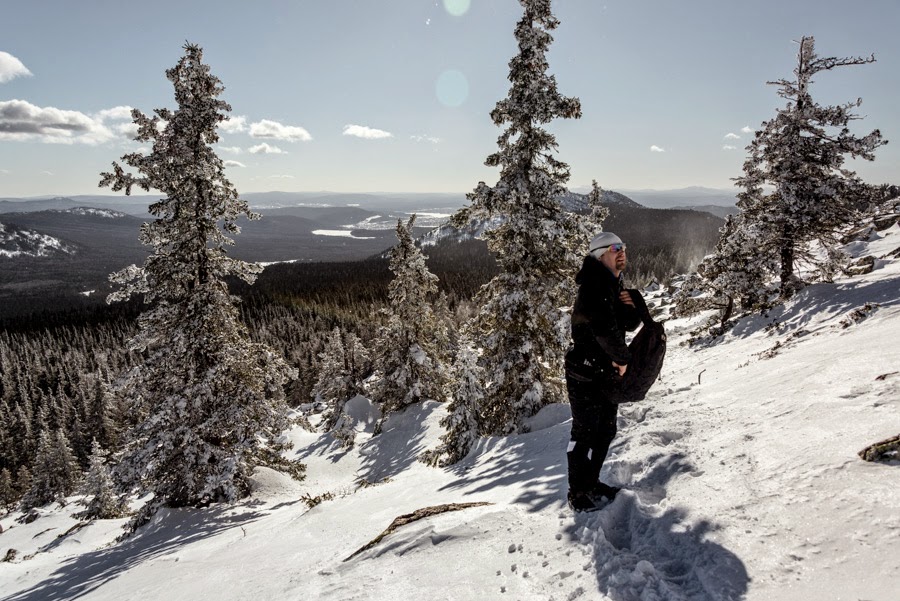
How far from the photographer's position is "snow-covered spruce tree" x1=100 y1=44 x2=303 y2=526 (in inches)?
495

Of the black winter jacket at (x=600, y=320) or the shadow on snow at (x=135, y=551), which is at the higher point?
the black winter jacket at (x=600, y=320)

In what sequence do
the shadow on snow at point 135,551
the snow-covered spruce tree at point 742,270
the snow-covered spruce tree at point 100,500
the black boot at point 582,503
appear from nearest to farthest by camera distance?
the black boot at point 582,503 → the shadow on snow at point 135,551 → the snow-covered spruce tree at point 742,270 → the snow-covered spruce tree at point 100,500

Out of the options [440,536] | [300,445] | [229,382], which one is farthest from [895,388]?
[300,445]

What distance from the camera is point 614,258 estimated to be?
425 cm

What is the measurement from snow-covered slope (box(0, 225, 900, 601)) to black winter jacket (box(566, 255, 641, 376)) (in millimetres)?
1432

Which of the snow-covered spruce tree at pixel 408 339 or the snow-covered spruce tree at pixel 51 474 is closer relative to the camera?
the snow-covered spruce tree at pixel 408 339

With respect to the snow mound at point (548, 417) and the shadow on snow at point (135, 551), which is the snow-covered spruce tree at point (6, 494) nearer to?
the shadow on snow at point (135, 551)

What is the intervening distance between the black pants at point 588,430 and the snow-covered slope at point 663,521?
36 cm

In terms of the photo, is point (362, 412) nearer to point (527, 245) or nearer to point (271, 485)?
point (271, 485)

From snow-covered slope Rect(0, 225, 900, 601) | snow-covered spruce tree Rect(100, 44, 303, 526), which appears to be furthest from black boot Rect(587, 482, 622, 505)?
snow-covered spruce tree Rect(100, 44, 303, 526)

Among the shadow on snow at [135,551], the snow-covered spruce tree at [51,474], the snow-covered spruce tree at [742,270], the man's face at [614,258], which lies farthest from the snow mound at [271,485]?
the snow-covered spruce tree at [51,474]

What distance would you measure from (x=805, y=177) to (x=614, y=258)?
16.8 m

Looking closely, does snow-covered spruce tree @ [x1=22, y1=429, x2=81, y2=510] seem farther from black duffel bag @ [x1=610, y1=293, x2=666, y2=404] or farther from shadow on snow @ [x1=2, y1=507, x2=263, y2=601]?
black duffel bag @ [x1=610, y1=293, x2=666, y2=404]

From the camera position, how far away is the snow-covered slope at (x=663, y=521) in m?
2.96
